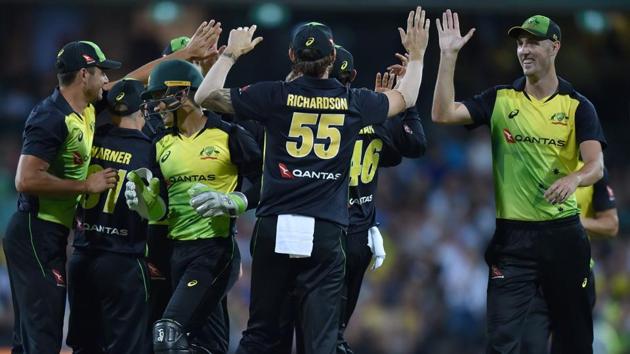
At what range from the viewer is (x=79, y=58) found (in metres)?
8.27

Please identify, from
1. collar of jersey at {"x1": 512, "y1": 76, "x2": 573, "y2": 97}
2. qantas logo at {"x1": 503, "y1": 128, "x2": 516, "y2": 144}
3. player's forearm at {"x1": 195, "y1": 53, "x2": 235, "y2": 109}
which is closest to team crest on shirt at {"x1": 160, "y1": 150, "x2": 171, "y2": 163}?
player's forearm at {"x1": 195, "y1": 53, "x2": 235, "y2": 109}

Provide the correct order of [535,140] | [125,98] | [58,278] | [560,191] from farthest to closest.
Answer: [125,98]
[535,140]
[58,278]
[560,191]

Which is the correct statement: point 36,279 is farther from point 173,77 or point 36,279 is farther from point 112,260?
point 173,77

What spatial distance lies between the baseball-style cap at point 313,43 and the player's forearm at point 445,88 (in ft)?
3.42

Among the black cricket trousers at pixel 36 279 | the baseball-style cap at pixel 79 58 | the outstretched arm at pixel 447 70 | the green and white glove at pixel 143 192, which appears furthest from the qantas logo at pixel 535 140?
the black cricket trousers at pixel 36 279

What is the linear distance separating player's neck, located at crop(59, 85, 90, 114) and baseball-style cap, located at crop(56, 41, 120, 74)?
0.12 meters

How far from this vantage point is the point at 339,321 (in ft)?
25.5

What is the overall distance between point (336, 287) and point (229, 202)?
0.89 meters

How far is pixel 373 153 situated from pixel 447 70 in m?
0.84

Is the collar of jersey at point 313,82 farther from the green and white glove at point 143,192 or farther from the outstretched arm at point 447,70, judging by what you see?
the green and white glove at point 143,192

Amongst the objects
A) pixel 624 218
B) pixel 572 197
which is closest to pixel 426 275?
pixel 624 218

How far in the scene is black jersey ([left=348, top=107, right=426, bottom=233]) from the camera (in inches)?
331

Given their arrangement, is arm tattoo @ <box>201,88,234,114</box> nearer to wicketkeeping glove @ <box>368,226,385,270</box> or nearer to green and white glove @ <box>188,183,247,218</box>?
green and white glove @ <box>188,183,247,218</box>

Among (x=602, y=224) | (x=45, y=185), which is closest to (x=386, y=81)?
(x=602, y=224)
